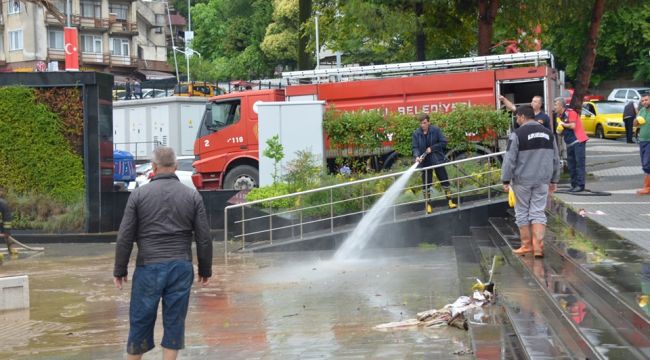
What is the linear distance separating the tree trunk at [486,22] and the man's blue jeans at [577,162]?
6.92 meters

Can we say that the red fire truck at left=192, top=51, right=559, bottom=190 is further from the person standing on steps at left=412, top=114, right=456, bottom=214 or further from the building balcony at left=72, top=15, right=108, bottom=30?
the building balcony at left=72, top=15, right=108, bottom=30

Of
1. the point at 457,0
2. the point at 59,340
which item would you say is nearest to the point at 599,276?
the point at 59,340

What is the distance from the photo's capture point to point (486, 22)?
24.1 m

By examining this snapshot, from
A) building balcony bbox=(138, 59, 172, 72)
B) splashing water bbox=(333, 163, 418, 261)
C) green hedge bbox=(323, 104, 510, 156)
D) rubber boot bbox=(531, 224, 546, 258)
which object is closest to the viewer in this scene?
rubber boot bbox=(531, 224, 546, 258)

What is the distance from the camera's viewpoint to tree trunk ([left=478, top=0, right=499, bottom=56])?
2405 centimetres

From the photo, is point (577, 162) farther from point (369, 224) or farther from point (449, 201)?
point (369, 224)

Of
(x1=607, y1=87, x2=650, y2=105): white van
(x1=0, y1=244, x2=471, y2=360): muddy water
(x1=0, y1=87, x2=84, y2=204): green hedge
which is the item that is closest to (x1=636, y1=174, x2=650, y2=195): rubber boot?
(x1=0, y1=244, x2=471, y2=360): muddy water

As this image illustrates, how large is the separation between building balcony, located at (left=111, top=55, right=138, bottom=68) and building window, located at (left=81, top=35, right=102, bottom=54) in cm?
143

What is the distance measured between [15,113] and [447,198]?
9.43m

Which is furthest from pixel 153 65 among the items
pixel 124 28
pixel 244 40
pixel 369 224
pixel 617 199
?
pixel 617 199

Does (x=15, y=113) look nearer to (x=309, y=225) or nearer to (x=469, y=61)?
(x=309, y=225)

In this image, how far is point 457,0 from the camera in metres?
24.9

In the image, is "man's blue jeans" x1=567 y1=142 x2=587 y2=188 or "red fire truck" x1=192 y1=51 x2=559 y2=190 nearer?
"man's blue jeans" x1=567 y1=142 x2=587 y2=188

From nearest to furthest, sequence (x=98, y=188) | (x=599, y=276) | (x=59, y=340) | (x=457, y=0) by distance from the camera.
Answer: (x=599, y=276)
(x=59, y=340)
(x=98, y=188)
(x=457, y=0)
